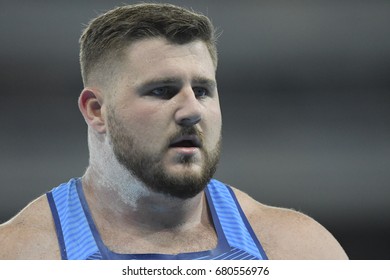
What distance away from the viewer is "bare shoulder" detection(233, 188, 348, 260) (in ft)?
5.45

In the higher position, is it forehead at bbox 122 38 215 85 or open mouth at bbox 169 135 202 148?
forehead at bbox 122 38 215 85

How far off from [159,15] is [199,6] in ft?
1.27

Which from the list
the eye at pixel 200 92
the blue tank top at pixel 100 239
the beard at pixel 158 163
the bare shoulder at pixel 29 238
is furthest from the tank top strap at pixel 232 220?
the bare shoulder at pixel 29 238

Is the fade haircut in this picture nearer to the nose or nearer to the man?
the man

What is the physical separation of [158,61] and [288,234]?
524mm

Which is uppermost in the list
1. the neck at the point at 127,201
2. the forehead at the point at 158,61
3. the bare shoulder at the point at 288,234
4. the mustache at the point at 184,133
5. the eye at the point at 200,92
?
the forehead at the point at 158,61

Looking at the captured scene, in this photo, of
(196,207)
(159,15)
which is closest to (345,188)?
(196,207)

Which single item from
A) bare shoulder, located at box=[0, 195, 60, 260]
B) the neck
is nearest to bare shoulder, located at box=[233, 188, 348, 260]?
the neck

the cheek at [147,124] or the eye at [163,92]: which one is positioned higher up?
the eye at [163,92]

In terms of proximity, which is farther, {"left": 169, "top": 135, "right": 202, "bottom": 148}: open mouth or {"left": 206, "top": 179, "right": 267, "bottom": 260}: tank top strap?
{"left": 206, "top": 179, "right": 267, "bottom": 260}: tank top strap

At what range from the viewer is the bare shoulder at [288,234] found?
166cm

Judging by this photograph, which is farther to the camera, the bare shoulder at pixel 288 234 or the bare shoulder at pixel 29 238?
the bare shoulder at pixel 288 234

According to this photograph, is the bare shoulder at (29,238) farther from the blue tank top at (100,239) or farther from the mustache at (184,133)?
the mustache at (184,133)

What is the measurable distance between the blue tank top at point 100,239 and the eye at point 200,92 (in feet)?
0.90
